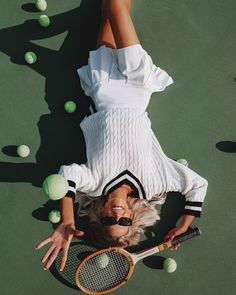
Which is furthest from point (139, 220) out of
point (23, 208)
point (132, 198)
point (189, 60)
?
point (189, 60)

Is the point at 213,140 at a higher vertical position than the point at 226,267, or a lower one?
higher

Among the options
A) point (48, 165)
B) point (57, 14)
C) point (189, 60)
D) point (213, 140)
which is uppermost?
point (57, 14)

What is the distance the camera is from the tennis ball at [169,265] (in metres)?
2.26

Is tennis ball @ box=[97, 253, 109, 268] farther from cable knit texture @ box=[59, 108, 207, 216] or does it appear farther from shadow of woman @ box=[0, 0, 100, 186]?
shadow of woman @ box=[0, 0, 100, 186]

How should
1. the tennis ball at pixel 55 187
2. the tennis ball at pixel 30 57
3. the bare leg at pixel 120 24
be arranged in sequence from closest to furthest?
the tennis ball at pixel 55 187 → the bare leg at pixel 120 24 → the tennis ball at pixel 30 57

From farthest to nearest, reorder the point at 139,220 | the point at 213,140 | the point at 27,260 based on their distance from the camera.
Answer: the point at 213,140, the point at 27,260, the point at 139,220

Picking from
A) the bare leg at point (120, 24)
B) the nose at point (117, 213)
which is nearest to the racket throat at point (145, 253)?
the nose at point (117, 213)

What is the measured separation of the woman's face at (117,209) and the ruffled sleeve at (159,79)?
693mm

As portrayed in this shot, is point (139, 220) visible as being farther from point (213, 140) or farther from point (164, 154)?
point (213, 140)

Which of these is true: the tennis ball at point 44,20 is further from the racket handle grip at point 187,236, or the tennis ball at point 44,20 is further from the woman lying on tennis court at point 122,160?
the racket handle grip at point 187,236

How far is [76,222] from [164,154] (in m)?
0.70

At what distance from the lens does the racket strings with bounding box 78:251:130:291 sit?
218 cm

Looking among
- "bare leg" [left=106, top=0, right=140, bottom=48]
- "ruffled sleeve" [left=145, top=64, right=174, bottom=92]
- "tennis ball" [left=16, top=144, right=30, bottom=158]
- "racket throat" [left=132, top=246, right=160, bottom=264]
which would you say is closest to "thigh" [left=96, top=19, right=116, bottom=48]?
"bare leg" [left=106, top=0, right=140, bottom=48]

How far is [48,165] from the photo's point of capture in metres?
2.35
